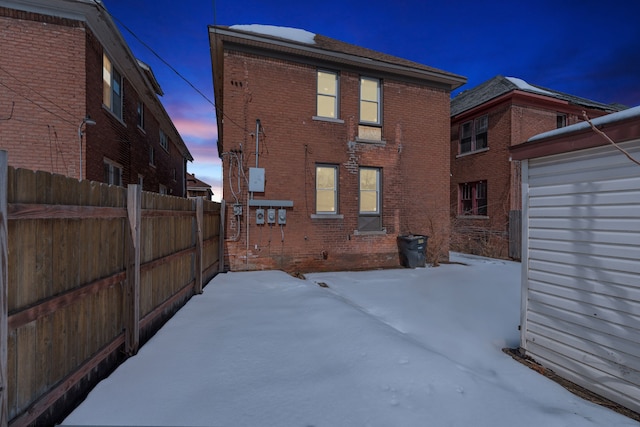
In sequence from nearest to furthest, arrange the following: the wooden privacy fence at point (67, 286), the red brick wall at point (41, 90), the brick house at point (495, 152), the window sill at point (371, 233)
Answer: the wooden privacy fence at point (67, 286) → the red brick wall at point (41, 90) → the window sill at point (371, 233) → the brick house at point (495, 152)

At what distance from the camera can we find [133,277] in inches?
132

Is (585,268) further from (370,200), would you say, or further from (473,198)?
(473,198)

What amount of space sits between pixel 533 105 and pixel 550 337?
533 inches

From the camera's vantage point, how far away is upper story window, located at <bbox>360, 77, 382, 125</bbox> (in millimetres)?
9922

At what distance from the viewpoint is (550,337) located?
3650mm

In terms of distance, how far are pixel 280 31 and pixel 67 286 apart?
9.57 m

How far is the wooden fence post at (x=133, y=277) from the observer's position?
10.8 ft

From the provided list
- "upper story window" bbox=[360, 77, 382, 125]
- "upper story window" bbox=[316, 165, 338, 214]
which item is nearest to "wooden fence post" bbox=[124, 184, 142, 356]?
"upper story window" bbox=[316, 165, 338, 214]

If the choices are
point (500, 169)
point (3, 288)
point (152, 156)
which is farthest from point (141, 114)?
point (500, 169)

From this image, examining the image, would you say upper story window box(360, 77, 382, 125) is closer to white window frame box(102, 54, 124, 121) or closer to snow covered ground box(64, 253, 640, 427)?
snow covered ground box(64, 253, 640, 427)

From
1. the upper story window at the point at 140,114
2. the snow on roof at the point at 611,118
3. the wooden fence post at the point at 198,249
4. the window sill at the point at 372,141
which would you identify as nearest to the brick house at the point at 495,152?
the window sill at the point at 372,141

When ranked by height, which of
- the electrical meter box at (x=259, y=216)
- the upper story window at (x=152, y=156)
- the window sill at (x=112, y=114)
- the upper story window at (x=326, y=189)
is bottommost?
the electrical meter box at (x=259, y=216)

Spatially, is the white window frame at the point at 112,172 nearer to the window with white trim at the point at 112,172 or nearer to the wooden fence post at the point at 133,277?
the window with white trim at the point at 112,172

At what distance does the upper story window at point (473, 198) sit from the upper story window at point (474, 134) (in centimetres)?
181
